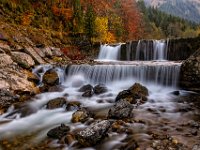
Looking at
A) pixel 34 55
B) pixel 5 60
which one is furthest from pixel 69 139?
pixel 34 55

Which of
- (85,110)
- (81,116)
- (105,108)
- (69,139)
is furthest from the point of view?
(105,108)

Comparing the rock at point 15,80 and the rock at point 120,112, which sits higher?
the rock at point 15,80

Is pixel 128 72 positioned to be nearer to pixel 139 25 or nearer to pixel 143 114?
pixel 143 114

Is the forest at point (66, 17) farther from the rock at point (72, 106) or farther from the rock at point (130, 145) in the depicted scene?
the rock at point (130, 145)

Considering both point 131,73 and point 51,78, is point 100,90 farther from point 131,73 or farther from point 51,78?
point 51,78

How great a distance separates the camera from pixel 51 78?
21203mm

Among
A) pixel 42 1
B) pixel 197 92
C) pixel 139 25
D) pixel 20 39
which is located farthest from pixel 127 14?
pixel 197 92

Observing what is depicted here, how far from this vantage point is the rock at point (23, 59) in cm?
2128

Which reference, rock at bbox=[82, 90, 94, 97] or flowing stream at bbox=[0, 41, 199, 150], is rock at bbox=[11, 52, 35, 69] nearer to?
flowing stream at bbox=[0, 41, 199, 150]

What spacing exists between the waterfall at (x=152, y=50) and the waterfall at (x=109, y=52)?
2602mm

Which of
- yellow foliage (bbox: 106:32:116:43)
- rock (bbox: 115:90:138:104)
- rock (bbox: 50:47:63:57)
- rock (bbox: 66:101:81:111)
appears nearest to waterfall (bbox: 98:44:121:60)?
rock (bbox: 50:47:63:57)

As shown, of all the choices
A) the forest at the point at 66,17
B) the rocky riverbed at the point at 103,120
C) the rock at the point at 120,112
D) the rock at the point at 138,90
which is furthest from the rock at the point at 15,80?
the forest at the point at 66,17

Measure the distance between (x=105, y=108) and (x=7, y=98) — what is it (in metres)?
5.81

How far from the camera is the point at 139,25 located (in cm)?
7488
